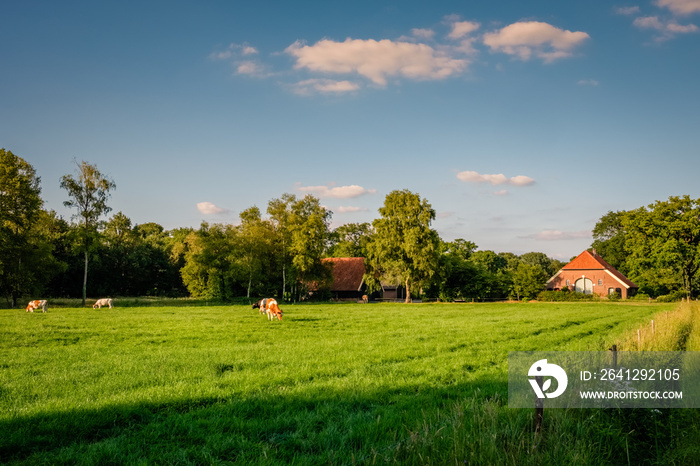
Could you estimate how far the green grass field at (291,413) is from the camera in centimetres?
524

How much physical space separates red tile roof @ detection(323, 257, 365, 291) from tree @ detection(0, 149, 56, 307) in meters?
39.5

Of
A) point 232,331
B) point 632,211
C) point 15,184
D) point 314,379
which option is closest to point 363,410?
point 314,379

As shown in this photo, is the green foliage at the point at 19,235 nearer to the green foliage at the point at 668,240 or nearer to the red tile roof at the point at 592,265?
the green foliage at the point at 668,240

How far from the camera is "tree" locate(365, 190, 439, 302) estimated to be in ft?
179

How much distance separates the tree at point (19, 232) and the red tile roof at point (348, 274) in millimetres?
39495

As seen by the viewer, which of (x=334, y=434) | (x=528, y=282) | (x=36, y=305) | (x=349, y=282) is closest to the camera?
(x=334, y=434)

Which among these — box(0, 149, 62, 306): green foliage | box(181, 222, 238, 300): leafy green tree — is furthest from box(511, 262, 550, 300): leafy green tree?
box(0, 149, 62, 306): green foliage

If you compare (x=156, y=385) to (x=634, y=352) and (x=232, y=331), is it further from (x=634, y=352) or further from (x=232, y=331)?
(x=634, y=352)

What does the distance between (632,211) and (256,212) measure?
5026cm

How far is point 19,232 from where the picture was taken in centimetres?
4241

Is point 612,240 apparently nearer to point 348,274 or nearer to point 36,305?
point 348,274

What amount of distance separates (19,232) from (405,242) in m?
43.1

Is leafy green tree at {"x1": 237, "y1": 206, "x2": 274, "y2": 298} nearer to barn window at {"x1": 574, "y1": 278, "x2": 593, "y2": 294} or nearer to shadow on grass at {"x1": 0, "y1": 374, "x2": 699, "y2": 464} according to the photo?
shadow on grass at {"x1": 0, "y1": 374, "x2": 699, "y2": 464}

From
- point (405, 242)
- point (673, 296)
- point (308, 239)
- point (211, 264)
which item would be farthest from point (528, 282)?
point (211, 264)
